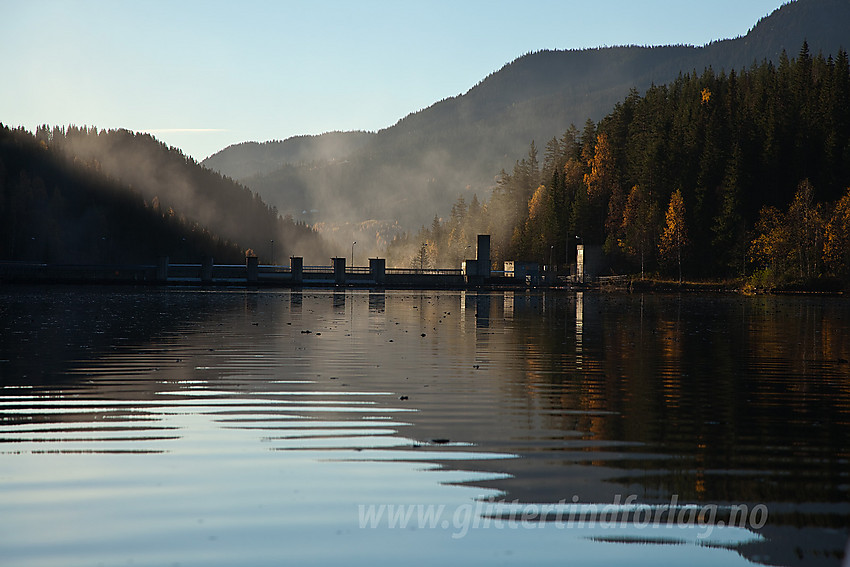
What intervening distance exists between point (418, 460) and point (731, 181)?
12690 centimetres

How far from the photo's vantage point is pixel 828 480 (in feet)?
29.3

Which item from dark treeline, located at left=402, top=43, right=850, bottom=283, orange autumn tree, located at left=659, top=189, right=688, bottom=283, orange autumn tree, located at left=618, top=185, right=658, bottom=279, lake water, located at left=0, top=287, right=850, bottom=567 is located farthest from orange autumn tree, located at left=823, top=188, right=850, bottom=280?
lake water, located at left=0, top=287, right=850, bottom=567

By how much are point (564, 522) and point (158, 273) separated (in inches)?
5094

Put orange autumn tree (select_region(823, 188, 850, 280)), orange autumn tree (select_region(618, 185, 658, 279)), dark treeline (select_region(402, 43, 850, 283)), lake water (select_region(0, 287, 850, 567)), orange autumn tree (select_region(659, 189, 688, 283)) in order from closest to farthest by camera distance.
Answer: lake water (select_region(0, 287, 850, 567))
orange autumn tree (select_region(823, 188, 850, 280))
dark treeline (select_region(402, 43, 850, 283))
orange autumn tree (select_region(659, 189, 688, 283))
orange autumn tree (select_region(618, 185, 658, 279))

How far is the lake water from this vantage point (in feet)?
22.3

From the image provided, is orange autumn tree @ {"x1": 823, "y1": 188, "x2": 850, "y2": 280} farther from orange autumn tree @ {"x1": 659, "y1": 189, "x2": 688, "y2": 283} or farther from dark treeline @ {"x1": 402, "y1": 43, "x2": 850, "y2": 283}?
orange autumn tree @ {"x1": 659, "y1": 189, "x2": 688, "y2": 283}

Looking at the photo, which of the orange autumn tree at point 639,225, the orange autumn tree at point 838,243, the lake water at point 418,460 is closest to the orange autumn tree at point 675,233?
the orange autumn tree at point 639,225

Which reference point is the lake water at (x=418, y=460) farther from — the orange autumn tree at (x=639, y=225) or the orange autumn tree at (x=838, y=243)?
the orange autumn tree at (x=639, y=225)

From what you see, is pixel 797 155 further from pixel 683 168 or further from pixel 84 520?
pixel 84 520

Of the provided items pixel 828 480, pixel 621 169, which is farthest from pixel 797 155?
pixel 828 480

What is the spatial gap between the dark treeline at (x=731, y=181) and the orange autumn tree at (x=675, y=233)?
20 cm

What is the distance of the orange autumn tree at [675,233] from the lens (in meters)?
128

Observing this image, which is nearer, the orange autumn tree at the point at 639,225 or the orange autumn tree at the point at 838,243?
the orange autumn tree at the point at 838,243

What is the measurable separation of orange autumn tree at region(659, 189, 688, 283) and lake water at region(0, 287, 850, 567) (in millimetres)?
110842
